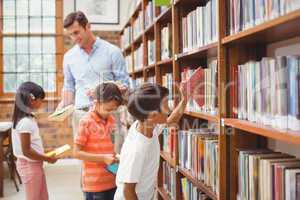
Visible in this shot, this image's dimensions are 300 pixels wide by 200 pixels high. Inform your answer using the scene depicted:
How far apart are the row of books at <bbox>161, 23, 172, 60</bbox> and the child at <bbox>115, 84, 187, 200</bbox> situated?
42.1 inches

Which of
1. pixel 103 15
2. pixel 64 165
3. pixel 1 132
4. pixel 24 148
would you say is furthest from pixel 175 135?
pixel 103 15

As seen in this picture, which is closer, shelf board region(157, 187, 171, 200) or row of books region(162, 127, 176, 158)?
row of books region(162, 127, 176, 158)

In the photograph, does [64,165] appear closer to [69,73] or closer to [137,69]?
[137,69]

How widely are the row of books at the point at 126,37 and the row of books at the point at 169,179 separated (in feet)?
7.72

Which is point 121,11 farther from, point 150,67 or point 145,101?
point 145,101

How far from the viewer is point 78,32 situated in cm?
274

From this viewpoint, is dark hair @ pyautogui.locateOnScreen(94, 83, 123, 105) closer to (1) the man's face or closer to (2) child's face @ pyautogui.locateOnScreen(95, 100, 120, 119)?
(2) child's face @ pyautogui.locateOnScreen(95, 100, 120, 119)

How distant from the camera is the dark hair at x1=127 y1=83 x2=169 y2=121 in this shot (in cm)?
173

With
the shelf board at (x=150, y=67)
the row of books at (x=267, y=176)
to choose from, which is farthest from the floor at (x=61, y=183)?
the row of books at (x=267, y=176)

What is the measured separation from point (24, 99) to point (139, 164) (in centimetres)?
129

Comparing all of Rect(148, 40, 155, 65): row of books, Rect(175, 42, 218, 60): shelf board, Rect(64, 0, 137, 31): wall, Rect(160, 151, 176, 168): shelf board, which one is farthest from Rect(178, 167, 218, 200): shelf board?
Rect(64, 0, 137, 31): wall

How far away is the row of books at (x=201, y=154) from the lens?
1.96 m

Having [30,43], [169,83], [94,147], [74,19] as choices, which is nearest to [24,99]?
[74,19]

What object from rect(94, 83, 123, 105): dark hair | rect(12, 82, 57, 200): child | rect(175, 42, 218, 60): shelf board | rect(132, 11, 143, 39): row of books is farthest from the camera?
rect(132, 11, 143, 39): row of books
